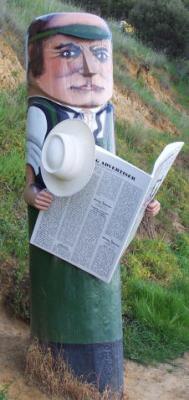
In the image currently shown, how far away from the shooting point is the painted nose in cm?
423

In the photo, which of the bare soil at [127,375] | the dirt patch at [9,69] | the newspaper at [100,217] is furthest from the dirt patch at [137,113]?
the newspaper at [100,217]

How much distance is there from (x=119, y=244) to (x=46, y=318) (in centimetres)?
67

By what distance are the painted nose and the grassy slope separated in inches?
74.0

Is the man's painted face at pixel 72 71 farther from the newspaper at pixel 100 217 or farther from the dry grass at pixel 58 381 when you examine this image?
the dry grass at pixel 58 381

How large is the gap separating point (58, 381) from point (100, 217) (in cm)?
104

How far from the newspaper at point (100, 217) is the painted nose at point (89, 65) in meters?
0.49

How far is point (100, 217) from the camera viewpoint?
4109mm

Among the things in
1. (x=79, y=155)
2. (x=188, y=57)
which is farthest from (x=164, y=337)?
(x=188, y=57)

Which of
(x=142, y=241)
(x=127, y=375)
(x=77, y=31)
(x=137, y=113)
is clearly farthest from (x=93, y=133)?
(x=137, y=113)

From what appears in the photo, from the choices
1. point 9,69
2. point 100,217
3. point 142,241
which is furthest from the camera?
point 9,69

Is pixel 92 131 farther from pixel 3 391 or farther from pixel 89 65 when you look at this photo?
pixel 3 391

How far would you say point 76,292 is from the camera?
423 centimetres

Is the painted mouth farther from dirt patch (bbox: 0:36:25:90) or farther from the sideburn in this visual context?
dirt patch (bbox: 0:36:25:90)

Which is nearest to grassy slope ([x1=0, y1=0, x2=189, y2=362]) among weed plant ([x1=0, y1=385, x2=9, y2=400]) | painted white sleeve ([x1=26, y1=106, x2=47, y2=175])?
weed plant ([x1=0, y1=385, x2=9, y2=400])
